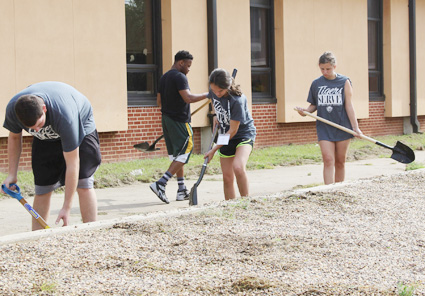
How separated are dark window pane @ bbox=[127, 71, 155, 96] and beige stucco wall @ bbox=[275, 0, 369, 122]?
352 cm

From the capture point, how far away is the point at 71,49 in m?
10.8

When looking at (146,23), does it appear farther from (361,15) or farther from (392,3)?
(392,3)

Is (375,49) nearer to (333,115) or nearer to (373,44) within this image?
(373,44)

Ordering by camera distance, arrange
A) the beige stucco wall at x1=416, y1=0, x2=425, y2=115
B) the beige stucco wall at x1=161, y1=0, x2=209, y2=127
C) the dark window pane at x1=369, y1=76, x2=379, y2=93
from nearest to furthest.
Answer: the beige stucco wall at x1=161, y1=0, x2=209, y2=127, the dark window pane at x1=369, y1=76, x2=379, y2=93, the beige stucco wall at x1=416, y1=0, x2=425, y2=115

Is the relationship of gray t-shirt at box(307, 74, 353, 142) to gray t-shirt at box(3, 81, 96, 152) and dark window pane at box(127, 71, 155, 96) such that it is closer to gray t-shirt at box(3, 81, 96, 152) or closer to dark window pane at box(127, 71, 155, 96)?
gray t-shirt at box(3, 81, 96, 152)

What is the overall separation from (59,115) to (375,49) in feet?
49.3

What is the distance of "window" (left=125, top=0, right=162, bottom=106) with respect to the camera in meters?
12.1

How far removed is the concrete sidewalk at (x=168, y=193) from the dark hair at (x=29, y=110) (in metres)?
2.13

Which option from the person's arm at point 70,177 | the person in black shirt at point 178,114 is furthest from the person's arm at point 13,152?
the person in black shirt at point 178,114

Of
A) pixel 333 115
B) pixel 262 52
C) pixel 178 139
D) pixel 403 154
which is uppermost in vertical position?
pixel 262 52

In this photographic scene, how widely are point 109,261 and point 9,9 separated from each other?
22.1 feet

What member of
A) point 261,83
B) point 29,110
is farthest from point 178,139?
point 261,83

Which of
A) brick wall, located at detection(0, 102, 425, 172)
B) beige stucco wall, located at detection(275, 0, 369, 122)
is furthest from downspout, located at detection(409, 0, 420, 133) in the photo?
beige stucco wall, located at detection(275, 0, 369, 122)

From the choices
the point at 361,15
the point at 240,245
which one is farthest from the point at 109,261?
the point at 361,15
